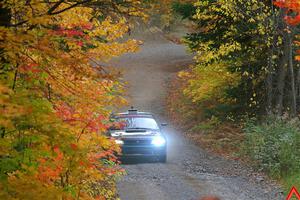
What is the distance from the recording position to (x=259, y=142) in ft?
58.3

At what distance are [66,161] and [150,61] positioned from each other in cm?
4186

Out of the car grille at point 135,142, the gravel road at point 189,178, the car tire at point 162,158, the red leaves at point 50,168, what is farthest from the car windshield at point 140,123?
the red leaves at point 50,168

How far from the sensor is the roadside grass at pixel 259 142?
16062mm

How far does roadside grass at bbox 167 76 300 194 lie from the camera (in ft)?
52.7

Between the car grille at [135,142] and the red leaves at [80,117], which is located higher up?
the red leaves at [80,117]

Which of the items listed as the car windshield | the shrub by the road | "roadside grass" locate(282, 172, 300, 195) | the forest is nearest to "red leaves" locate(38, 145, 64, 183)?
"roadside grass" locate(282, 172, 300, 195)

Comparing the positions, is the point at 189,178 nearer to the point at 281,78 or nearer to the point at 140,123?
the point at 140,123

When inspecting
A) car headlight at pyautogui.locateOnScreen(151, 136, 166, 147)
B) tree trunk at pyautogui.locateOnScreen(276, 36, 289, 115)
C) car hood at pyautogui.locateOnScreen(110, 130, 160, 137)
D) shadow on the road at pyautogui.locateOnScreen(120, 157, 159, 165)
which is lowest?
shadow on the road at pyautogui.locateOnScreen(120, 157, 159, 165)

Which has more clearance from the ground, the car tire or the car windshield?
the car windshield

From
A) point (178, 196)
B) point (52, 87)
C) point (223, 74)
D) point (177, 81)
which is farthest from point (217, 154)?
point (177, 81)

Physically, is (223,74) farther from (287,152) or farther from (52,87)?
(52,87)

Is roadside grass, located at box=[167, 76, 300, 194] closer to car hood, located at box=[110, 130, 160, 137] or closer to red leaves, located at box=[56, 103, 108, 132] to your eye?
car hood, located at box=[110, 130, 160, 137]

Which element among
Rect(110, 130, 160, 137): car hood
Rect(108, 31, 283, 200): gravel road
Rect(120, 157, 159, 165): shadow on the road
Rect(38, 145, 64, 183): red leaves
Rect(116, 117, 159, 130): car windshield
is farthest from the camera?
Rect(116, 117, 159, 130): car windshield

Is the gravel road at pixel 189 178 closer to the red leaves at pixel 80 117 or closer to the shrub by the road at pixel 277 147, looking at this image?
the shrub by the road at pixel 277 147
